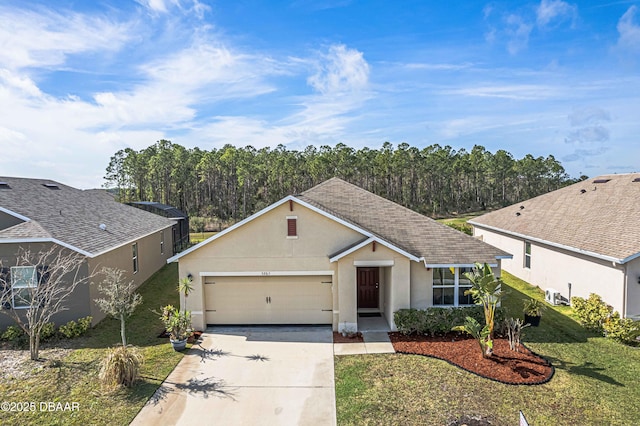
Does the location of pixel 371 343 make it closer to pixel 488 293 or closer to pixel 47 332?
pixel 488 293

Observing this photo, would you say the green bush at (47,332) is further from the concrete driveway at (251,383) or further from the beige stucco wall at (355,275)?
the beige stucco wall at (355,275)

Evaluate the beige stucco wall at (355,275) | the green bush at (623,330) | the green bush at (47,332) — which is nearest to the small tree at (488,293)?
the beige stucco wall at (355,275)

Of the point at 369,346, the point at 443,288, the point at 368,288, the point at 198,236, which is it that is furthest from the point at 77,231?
the point at 198,236

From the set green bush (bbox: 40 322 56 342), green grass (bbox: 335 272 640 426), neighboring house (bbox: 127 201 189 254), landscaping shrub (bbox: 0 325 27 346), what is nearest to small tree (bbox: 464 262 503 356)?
green grass (bbox: 335 272 640 426)

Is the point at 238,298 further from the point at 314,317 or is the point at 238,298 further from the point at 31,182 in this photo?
the point at 31,182

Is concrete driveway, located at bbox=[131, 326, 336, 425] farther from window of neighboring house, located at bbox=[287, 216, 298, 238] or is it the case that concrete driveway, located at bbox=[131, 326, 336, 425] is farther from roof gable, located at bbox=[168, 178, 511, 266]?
window of neighboring house, located at bbox=[287, 216, 298, 238]

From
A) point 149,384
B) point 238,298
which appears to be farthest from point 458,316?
point 149,384

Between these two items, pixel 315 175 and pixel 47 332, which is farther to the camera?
pixel 315 175

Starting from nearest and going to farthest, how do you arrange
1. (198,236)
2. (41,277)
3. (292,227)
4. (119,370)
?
1. (119,370)
2. (41,277)
3. (292,227)
4. (198,236)
